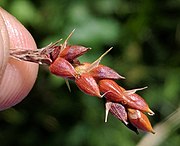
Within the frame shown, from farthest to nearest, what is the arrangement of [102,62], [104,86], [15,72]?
[102,62], [15,72], [104,86]

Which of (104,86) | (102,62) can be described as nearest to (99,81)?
(104,86)

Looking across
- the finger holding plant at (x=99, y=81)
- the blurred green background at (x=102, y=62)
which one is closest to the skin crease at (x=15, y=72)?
the finger holding plant at (x=99, y=81)

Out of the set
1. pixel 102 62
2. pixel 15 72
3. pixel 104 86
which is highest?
pixel 104 86

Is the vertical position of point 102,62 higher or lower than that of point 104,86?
lower

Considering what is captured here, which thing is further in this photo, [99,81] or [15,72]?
[15,72]

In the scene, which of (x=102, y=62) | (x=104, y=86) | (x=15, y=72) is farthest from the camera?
(x=102, y=62)

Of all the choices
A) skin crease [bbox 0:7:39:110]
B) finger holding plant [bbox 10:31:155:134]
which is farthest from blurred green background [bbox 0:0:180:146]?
finger holding plant [bbox 10:31:155:134]

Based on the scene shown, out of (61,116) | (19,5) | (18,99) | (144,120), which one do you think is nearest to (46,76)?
(61,116)

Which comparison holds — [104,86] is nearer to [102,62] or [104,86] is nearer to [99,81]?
[99,81]
